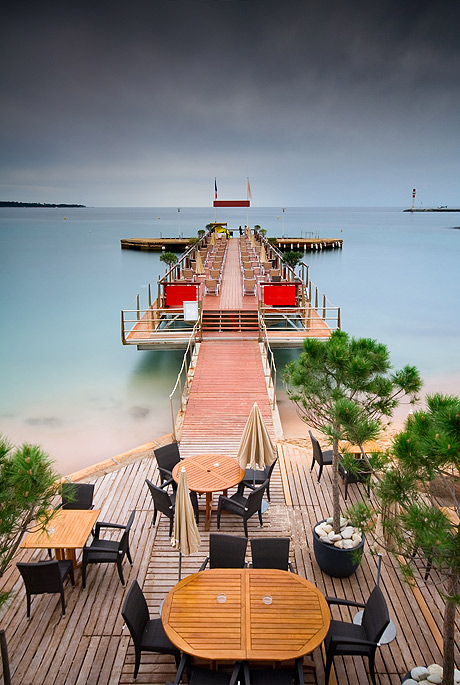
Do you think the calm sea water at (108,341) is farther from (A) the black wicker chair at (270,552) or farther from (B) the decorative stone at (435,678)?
(B) the decorative stone at (435,678)

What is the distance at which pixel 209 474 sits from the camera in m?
6.18

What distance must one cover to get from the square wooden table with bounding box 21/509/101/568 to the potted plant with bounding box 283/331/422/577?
2.78 meters

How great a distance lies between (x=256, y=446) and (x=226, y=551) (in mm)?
1645

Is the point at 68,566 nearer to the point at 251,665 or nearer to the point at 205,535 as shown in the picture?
the point at 205,535

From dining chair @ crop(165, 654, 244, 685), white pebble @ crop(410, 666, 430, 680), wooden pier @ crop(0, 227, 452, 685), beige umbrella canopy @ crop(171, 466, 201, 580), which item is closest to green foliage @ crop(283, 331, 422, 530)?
wooden pier @ crop(0, 227, 452, 685)

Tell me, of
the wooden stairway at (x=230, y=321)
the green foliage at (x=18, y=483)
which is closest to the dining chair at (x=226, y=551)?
the green foliage at (x=18, y=483)

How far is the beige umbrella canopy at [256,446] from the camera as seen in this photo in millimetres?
5949

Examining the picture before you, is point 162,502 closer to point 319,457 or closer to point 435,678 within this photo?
point 319,457

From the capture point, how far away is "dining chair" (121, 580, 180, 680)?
364cm

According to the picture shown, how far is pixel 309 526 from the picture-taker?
19.9 ft

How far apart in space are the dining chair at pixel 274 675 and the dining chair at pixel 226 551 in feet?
3.59

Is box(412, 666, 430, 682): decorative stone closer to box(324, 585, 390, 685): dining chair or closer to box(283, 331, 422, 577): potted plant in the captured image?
box(324, 585, 390, 685): dining chair

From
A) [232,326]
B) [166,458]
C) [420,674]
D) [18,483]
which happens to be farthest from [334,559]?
[232,326]

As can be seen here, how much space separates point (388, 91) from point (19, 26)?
80886 millimetres
